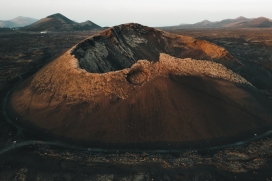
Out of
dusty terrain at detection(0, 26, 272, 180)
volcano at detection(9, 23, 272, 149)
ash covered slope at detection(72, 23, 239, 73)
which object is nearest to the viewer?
dusty terrain at detection(0, 26, 272, 180)

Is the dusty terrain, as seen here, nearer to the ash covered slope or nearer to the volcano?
the volcano

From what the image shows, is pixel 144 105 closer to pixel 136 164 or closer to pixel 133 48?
pixel 136 164

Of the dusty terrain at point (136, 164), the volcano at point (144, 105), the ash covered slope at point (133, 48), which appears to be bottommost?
the dusty terrain at point (136, 164)

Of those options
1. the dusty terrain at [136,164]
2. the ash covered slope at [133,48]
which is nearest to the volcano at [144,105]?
the dusty terrain at [136,164]

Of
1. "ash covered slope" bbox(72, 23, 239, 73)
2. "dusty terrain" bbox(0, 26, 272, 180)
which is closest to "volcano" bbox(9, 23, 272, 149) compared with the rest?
"dusty terrain" bbox(0, 26, 272, 180)

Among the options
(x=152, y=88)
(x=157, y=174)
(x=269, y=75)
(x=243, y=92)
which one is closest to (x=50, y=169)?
(x=157, y=174)

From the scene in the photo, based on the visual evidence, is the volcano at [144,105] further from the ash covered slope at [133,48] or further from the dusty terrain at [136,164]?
the ash covered slope at [133,48]
